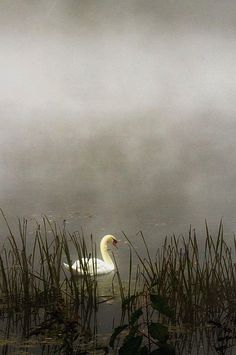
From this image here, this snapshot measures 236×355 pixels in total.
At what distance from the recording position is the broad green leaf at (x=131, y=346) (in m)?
1.94

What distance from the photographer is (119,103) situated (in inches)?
288

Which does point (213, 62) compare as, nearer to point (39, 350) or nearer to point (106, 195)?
point (106, 195)

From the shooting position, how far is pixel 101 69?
7285 millimetres

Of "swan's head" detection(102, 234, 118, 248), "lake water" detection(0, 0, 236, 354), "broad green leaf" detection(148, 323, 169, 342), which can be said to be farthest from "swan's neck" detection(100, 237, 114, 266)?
"broad green leaf" detection(148, 323, 169, 342)

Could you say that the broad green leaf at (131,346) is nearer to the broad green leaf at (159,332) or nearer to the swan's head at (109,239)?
the broad green leaf at (159,332)

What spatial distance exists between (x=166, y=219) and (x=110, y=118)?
1.85 m

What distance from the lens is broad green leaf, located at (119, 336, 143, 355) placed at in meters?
1.94

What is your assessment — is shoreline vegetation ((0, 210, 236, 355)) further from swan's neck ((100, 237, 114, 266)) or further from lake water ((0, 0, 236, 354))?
lake water ((0, 0, 236, 354))

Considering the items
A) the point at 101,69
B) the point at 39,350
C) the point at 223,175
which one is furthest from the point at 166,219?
the point at 39,350

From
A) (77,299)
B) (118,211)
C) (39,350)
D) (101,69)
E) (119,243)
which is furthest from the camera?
(101,69)

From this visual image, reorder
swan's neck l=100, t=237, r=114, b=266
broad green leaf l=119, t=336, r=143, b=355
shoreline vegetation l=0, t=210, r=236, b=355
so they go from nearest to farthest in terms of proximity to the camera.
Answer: broad green leaf l=119, t=336, r=143, b=355, shoreline vegetation l=0, t=210, r=236, b=355, swan's neck l=100, t=237, r=114, b=266

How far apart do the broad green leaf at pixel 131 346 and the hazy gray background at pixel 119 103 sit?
13.7 ft

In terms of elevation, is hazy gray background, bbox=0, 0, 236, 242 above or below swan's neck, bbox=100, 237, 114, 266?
above

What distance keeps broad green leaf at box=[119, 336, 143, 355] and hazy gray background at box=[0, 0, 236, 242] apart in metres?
4.17
